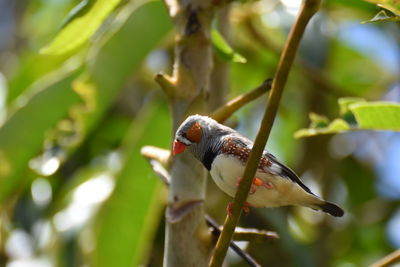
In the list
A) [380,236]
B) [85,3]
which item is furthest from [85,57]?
[380,236]

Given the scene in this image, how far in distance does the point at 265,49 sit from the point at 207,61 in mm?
1313

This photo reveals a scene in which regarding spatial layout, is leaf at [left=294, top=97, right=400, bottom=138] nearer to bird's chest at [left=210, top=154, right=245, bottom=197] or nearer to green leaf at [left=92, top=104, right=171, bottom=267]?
bird's chest at [left=210, top=154, right=245, bottom=197]

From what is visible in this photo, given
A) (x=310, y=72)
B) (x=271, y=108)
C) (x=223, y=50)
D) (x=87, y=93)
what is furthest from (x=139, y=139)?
(x=271, y=108)

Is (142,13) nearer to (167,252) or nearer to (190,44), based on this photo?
(190,44)

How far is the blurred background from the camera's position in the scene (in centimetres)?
184

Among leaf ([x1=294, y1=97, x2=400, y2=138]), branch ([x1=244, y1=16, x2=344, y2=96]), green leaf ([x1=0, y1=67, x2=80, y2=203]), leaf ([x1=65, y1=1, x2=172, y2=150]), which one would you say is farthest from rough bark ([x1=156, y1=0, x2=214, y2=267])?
branch ([x1=244, y1=16, x2=344, y2=96])

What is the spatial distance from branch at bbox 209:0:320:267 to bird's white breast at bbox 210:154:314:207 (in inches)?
16.0

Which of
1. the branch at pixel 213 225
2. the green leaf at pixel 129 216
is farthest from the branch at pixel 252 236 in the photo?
the green leaf at pixel 129 216

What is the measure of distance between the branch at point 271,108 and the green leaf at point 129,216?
84cm

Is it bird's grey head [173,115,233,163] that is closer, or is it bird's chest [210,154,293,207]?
bird's grey head [173,115,233,163]

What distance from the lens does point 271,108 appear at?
Result: 836 mm

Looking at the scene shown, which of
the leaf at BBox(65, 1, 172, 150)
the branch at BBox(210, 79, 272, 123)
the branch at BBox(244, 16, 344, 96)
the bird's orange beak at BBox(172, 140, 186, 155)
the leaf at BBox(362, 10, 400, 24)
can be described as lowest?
the branch at BBox(244, 16, 344, 96)

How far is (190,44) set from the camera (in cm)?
124

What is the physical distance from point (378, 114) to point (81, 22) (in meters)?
0.57
